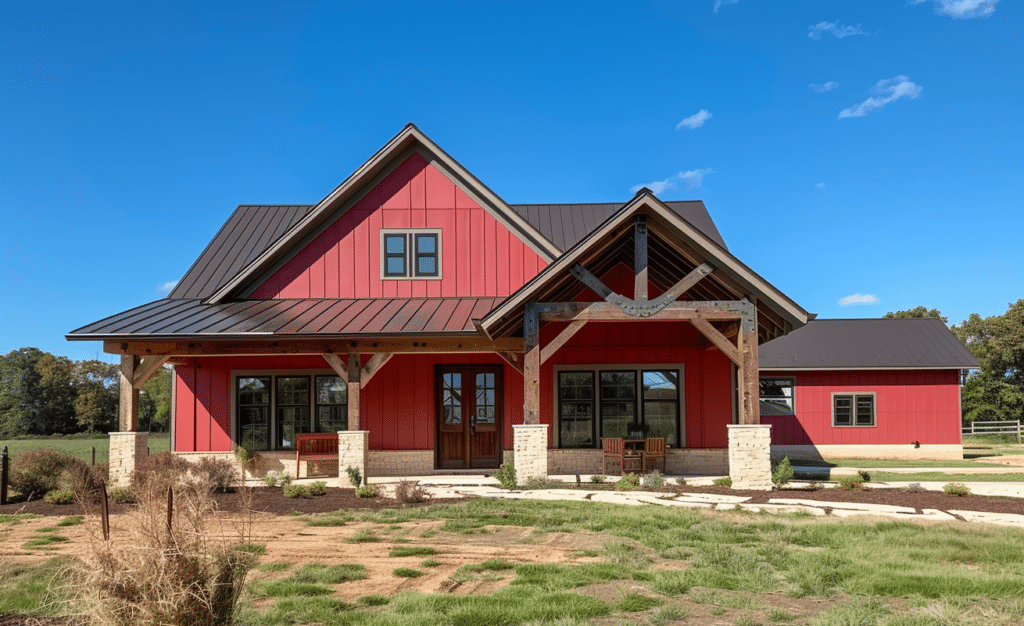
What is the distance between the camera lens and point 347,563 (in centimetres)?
818

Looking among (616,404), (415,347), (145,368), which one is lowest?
(616,404)

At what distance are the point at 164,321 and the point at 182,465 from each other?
124 inches

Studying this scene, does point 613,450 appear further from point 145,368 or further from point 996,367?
point 996,367

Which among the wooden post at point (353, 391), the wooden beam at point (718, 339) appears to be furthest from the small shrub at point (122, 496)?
the wooden beam at point (718, 339)

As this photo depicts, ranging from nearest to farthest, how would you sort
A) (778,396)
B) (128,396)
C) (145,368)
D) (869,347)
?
(128,396) → (145,368) → (778,396) → (869,347)

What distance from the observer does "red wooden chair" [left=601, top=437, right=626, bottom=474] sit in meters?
15.7

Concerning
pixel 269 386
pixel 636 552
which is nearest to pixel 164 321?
pixel 269 386

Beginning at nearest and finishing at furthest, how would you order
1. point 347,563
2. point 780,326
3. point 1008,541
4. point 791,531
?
point 347,563 → point 1008,541 → point 791,531 → point 780,326

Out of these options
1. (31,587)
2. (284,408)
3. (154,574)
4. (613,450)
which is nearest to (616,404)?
(613,450)

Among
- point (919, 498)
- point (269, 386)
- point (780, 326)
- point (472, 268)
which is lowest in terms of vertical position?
point (919, 498)

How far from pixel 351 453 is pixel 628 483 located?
16.8ft

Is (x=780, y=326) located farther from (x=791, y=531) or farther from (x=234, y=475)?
(x=234, y=475)

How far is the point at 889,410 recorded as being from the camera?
79.6 feet

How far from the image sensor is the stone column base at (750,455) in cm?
1409
